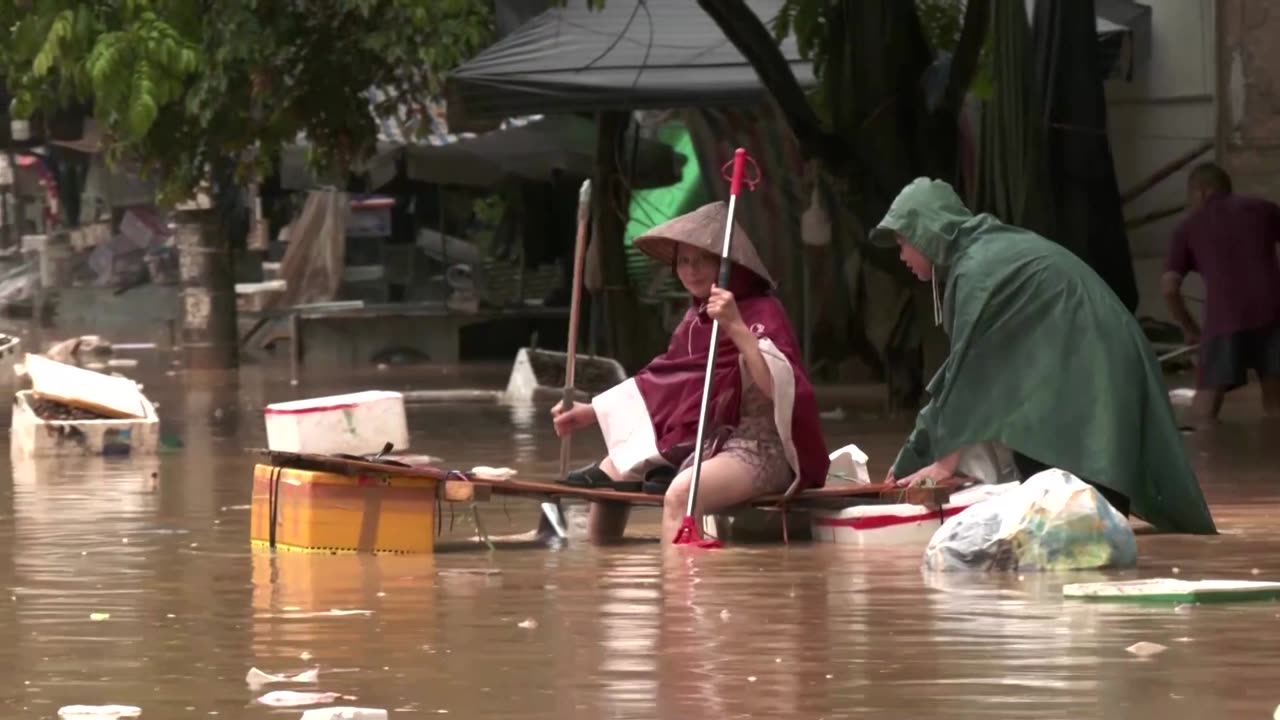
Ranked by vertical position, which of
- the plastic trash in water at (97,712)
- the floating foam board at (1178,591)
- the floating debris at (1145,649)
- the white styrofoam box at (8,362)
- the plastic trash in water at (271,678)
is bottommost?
the white styrofoam box at (8,362)

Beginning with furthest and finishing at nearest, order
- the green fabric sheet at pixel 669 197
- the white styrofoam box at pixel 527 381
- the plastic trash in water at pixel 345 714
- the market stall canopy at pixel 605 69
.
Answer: the green fabric sheet at pixel 669 197
the white styrofoam box at pixel 527 381
the market stall canopy at pixel 605 69
the plastic trash in water at pixel 345 714

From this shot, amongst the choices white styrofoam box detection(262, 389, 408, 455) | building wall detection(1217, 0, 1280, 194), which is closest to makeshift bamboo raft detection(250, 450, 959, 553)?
white styrofoam box detection(262, 389, 408, 455)

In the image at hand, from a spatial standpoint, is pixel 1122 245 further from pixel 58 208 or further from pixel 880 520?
pixel 58 208

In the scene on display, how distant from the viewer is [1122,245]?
17.1 meters

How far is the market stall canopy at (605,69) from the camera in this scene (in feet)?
60.4

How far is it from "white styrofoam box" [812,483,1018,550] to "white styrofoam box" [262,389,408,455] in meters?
1.97

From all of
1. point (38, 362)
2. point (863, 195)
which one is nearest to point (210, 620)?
point (38, 362)

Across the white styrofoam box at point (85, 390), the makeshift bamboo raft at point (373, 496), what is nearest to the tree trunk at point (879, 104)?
the white styrofoam box at point (85, 390)

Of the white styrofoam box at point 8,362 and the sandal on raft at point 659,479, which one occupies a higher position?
the sandal on raft at point 659,479

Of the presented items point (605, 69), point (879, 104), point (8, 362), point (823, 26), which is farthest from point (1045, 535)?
point (8, 362)

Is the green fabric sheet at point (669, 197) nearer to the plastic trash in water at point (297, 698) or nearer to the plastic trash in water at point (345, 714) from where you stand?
the plastic trash in water at point (297, 698)

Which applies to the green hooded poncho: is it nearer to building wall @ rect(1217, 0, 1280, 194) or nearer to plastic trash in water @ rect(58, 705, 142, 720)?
A: plastic trash in water @ rect(58, 705, 142, 720)

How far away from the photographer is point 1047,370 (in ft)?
30.7

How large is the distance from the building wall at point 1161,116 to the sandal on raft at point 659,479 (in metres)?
13.1
